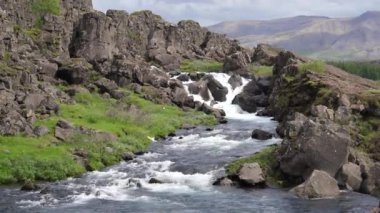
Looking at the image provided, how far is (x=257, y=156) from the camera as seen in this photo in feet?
209

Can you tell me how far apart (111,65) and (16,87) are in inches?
1494

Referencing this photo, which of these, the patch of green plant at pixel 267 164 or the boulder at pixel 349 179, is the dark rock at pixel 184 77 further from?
the boulder at pixel 349 179

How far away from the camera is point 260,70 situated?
152250 millimetres

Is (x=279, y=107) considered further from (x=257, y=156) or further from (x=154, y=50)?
(x=154, y=50)

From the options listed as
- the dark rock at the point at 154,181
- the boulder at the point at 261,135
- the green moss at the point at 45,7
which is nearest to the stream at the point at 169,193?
the dark rock at the point at 154,181

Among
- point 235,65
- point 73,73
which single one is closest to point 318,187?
point 73,73

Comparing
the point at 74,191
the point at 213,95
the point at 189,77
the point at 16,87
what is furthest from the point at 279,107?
the point at 74,191

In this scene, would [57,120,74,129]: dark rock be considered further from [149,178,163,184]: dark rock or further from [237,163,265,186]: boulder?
[237,163,265,186]: boulder

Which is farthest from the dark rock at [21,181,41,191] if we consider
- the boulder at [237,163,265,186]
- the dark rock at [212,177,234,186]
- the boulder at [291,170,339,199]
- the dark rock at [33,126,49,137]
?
the boulder at [291,170,339,199]

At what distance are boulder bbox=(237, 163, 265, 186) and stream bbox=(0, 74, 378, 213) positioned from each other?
4.59 ft

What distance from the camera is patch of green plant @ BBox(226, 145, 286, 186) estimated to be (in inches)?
2307

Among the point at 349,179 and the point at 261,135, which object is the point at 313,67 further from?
the point at 349,179

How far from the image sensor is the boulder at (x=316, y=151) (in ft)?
185

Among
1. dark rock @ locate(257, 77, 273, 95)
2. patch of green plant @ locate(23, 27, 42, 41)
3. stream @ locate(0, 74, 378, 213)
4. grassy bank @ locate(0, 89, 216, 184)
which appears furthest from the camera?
dark rock @ locate(257, 77, 273, 95)
